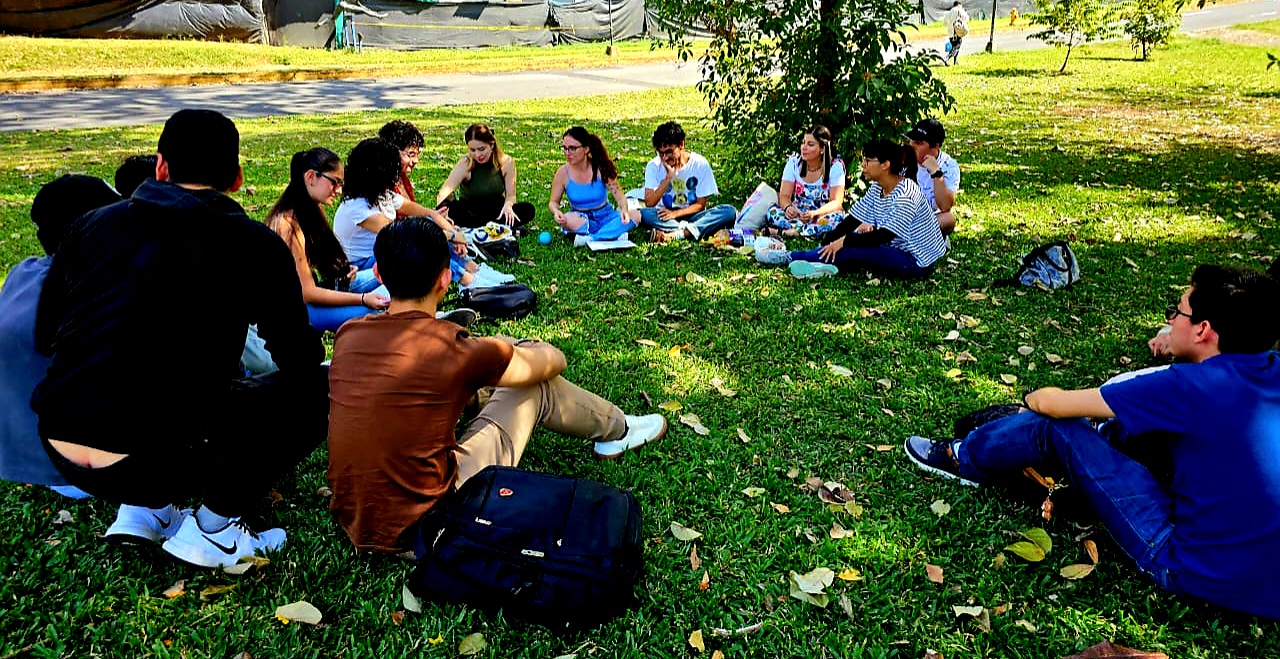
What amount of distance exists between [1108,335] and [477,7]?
2185cm

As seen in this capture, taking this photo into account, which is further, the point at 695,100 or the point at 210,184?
the point at 695,100

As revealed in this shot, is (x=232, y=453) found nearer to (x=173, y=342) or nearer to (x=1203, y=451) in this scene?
(x=173, y=342)

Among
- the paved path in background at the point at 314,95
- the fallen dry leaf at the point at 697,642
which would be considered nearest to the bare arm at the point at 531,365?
the fallen dry leaf at the point at 697,642

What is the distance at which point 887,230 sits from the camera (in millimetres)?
5992

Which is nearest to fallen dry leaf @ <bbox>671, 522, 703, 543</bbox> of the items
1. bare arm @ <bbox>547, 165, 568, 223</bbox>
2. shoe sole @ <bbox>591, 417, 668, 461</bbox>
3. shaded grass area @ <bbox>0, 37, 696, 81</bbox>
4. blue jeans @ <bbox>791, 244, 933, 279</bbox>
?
shoe sole @ <bbox>591, 417, 668, 461</bbox>

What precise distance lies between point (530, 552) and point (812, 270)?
4.00 meters

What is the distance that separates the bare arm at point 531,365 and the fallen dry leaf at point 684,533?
0.80 metres

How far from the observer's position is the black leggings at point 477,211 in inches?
287

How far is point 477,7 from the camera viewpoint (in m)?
23.4

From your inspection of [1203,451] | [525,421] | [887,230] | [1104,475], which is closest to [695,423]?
[525,421]

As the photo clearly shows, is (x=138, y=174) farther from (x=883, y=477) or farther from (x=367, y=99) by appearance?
(x=367, y=99)

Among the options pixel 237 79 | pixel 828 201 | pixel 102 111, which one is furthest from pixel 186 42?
pixel 828 201

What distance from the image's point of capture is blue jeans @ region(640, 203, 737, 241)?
712 centimetres

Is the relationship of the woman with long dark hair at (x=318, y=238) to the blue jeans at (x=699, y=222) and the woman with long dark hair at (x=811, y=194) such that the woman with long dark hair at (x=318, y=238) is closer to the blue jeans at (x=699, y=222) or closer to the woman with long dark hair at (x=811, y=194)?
the blue jeans at (x=699, y=222)
